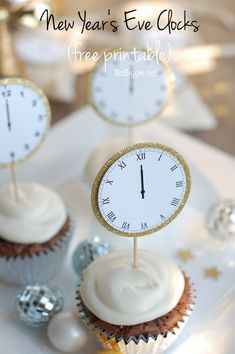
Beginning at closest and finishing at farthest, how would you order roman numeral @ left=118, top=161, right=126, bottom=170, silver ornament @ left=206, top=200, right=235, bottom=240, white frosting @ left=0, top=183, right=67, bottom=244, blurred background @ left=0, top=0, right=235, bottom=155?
roman numeral @ left=118, top=161, right=126, bottom=170 < white frosting @ left=0, top=183, right=67, bottom=244 < silver ornament @ left=206, top=200, right=235, bottom=240 < blurred background @ left=0, top=0, right=235, bottom=155

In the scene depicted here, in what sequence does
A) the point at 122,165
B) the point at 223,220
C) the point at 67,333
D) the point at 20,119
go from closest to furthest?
1. the point at 122,165
2. the point at 67,333
3. the point at 20,119
4. the point at 223,220

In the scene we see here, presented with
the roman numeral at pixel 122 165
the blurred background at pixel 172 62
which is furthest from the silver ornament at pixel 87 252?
the blurred background at pixel 172 62

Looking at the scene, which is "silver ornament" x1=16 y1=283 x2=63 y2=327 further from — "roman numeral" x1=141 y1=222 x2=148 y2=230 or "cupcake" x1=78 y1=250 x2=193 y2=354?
"roman numeral" x1=141 y1=222 x2=148 y2=230

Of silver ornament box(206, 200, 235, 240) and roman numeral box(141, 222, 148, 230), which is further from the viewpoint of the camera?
silver ornament box(206, 200, 235, 240)

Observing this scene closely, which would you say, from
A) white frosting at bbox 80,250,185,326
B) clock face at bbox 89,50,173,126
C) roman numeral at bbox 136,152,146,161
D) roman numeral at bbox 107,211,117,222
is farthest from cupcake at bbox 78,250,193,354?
clock face at bbox 89,50,173,126

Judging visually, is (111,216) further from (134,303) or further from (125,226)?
(134,303)

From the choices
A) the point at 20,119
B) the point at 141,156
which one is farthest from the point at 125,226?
the point at 20,119

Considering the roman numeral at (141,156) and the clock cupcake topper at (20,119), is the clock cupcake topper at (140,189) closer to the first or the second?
the roman numeral at (141,156)
